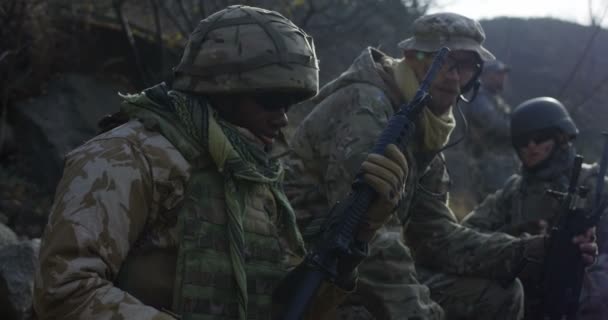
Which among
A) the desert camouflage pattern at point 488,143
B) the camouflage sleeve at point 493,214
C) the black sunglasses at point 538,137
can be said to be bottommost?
the desert camouflage pattern at point 488,143

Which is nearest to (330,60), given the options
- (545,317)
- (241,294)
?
(545,317)

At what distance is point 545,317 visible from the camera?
4859mm

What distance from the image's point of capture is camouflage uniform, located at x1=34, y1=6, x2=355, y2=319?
86.1 inches

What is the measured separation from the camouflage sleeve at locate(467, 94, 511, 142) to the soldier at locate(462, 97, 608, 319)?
26.2 feet

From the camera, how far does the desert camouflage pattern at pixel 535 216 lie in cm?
530

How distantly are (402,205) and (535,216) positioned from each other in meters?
2.24

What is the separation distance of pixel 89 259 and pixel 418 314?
1780mm

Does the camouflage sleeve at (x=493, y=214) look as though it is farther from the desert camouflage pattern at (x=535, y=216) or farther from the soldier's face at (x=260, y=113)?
the soldier's face at (x=260, y=113)

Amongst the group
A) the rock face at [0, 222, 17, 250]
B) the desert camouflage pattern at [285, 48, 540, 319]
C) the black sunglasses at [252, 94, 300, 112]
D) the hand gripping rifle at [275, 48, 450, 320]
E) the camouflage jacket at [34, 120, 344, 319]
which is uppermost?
the black sunglasses at [252, 94, 300, 112]

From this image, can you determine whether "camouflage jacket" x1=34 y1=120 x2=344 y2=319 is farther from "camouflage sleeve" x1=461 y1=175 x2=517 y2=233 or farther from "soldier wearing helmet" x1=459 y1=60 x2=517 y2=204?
"soldier wearing helmet" x1=459 y1=60 x2=517 y2=204

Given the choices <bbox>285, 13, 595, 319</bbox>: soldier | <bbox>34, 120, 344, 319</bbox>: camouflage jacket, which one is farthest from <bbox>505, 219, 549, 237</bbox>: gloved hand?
<bbox>34, 120, 344, 319</bbox>: camouflage jacket

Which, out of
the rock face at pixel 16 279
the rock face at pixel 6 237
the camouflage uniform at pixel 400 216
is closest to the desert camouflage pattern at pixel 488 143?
the camouflage uniform at pixel 400 216

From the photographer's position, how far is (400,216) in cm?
423

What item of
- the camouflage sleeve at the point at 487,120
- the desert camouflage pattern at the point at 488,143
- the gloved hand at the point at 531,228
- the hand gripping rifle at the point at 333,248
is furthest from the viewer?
the camouflage sleeve at the point at 487,120
